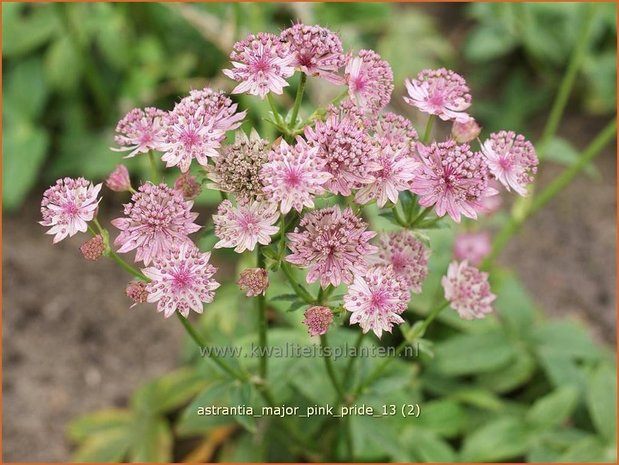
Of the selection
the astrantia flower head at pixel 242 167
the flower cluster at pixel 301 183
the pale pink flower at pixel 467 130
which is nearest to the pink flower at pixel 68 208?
the flower cluster at pixel 301 183

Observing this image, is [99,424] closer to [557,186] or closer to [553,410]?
[553,410]

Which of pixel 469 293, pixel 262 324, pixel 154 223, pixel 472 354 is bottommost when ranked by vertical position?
pixel 472 354

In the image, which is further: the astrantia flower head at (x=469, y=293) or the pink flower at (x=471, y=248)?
the pink flower at (x=471, y=248)

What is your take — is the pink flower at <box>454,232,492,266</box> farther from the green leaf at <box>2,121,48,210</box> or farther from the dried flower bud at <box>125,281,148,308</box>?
the green leaf at <box>2,121,48,210</box>

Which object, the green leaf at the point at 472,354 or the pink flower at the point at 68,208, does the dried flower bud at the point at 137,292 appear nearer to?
the pink flower at the point at 68,208

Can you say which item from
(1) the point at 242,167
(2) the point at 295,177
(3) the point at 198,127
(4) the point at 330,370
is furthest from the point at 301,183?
(4) the point at 330,370

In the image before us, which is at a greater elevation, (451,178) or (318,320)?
(451,178)
